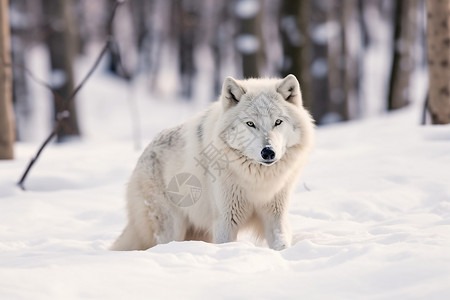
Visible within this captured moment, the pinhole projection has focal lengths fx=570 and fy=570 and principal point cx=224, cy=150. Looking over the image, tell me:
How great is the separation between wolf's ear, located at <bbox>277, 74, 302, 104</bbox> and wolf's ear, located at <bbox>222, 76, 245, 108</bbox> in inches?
13.2

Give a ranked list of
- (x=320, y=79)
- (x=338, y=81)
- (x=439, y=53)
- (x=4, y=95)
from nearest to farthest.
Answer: (x=439, y=53), (x=4, y=95), (x=320, y=79), (x=338, y=81)

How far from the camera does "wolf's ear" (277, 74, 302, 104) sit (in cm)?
488

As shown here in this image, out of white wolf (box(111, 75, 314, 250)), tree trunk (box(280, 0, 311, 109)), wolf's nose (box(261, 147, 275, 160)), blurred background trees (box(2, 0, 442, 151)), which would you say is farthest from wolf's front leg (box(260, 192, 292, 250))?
tree trunk (box(280, 0, 311, 109))

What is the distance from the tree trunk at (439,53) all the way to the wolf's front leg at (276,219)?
14.4 feet

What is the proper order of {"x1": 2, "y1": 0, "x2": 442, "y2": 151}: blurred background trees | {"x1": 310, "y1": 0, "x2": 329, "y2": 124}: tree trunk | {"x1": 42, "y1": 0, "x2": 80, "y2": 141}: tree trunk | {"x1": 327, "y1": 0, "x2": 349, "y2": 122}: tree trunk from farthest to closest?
{"x1": 327, "y1": 0, "x2": 349, "y2": 122}: tree trunk, {"x1": 310, "y1": 0, "x2": 329, "y2": 124}: tree trunk, {"x1": 42, "y1": 0, "x2": 80, "y2": 141}: tree trunk, {"x1": 2, "y1": 0, "x2": 442, "y2": 151}: blurred background trees

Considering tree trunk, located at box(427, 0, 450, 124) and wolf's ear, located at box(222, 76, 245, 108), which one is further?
tree trunk, located at box(427, 0, 450, 124)

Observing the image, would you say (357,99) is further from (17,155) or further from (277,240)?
(277,240)

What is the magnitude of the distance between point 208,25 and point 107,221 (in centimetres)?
3172

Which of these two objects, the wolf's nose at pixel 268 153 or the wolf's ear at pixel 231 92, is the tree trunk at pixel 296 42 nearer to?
the wolf's ear at pixel 231 92

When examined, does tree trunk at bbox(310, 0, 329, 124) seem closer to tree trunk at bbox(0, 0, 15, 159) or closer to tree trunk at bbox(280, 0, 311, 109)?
tree trunk at bbox(280, 0, 311, 109)

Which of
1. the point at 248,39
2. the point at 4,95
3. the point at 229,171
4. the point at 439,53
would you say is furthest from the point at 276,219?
the point at 248,39

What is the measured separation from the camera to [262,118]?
461 cm

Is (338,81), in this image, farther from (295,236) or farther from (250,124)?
(250,124)

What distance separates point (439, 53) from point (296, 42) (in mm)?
3784
